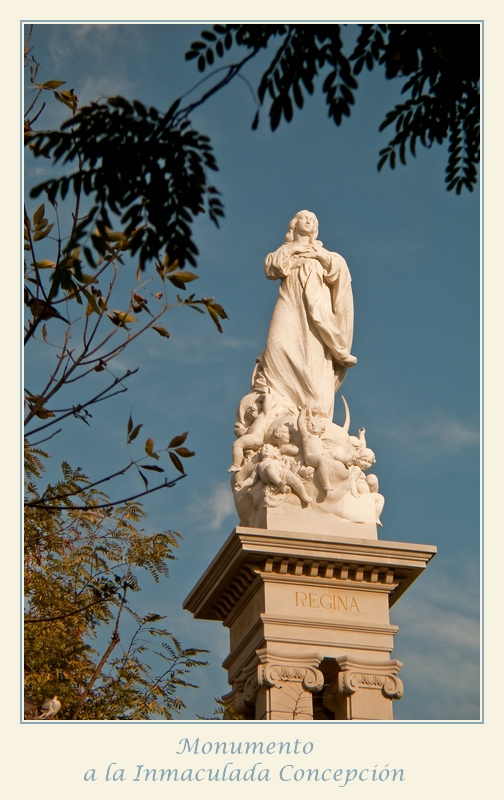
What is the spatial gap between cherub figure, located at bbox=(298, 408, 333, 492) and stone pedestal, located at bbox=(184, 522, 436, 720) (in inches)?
26.3

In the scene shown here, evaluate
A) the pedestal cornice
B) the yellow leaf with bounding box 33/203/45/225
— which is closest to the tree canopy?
the yellow leaf with bounding box 33/203/45/225

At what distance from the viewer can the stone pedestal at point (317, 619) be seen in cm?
1565

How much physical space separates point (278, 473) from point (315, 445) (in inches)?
21.8

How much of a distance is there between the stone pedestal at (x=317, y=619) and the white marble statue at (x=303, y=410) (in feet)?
1.93

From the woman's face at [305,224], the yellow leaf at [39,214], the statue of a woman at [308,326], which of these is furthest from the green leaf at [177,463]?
the woman's face at [305,224]

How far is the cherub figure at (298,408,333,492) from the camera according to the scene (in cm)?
1656

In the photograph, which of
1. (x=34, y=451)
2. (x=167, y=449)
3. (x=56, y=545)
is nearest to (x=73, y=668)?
(x=56, y=545)

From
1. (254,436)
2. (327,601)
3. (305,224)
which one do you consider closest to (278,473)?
(254,436)

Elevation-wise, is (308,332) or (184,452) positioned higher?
(308,332)

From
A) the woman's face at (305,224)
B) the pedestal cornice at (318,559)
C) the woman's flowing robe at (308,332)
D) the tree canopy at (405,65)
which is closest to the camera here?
the tree canopy at (405,65)

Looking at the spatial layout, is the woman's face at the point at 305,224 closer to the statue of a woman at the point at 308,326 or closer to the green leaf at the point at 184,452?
the statue of a woman at the point at 308,326

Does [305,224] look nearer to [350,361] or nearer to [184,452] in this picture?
[350,361]

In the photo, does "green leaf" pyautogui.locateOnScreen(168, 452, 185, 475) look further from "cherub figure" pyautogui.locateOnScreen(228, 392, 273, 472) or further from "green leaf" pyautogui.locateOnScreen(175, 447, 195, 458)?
"cherub figure" pyautogui.locateOnScreen(228, 392, 273, 472)

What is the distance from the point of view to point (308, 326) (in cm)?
1806
